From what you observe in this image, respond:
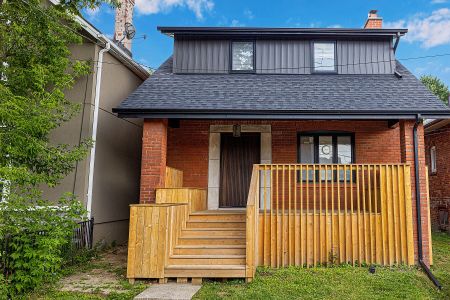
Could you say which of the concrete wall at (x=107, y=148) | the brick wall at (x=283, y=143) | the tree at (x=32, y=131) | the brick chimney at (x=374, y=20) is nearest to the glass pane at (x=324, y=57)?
the brick wall at (x=283, y=143)

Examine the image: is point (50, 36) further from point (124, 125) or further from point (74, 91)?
point (124, 125)

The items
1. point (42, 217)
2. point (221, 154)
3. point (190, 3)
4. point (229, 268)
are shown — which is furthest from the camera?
point (190, 3)

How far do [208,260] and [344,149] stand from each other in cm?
511

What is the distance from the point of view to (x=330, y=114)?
7410mm

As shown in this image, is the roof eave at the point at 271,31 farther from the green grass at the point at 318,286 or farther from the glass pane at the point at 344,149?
the green grass at the point at 318,286

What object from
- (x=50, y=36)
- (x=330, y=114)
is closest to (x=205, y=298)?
(x=330, y=114)

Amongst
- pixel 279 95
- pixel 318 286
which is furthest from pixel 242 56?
pixel 318 286

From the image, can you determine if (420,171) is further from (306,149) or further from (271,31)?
(271,31)

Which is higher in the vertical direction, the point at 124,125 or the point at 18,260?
the point at 124,125

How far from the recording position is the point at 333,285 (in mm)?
5582

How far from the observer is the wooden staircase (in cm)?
575

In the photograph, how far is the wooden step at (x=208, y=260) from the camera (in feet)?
19.4

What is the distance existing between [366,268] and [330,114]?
311 cm

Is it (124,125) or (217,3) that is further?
(217,3)
